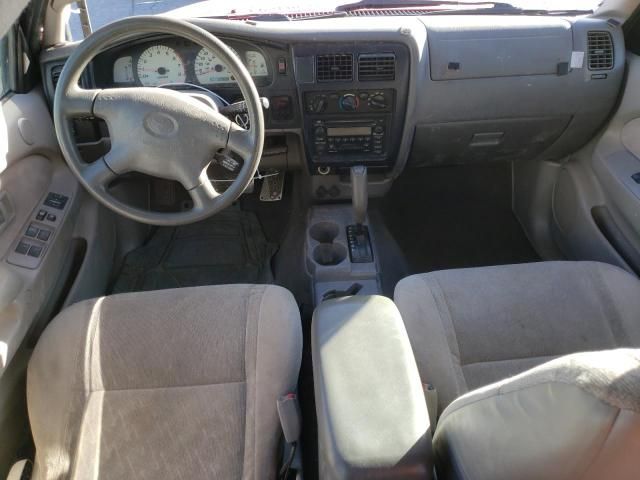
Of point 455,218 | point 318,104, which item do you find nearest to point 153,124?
point 318,104

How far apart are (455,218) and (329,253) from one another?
0.84 m

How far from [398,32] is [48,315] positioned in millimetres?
1533

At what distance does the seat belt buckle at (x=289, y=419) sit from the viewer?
3.99 ft

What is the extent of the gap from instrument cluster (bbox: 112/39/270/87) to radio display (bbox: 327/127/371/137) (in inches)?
13.7

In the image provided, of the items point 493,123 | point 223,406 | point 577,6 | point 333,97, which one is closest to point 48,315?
point 223,406

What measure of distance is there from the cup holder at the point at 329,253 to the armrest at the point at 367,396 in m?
0.96

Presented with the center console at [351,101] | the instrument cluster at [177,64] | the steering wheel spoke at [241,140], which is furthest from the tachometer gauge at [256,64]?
the steering wheel spoke at [241,140]

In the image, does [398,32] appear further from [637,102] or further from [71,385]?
[71,385]

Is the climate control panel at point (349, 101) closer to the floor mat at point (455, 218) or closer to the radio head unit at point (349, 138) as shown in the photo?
the radio head unit at point (349, 138)

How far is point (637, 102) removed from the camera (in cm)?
194

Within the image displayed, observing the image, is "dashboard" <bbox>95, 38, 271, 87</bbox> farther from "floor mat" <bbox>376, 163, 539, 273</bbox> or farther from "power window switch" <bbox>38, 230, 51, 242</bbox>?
"floor mat" <bbox>376, 163, 539, 273</bbox>

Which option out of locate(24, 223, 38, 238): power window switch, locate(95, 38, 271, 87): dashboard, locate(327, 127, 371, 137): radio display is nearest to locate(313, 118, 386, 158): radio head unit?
locate(327, 127, 371, 137): radio display

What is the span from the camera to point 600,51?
75.5 inches

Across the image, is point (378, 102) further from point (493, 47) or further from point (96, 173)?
point (96, 173)
